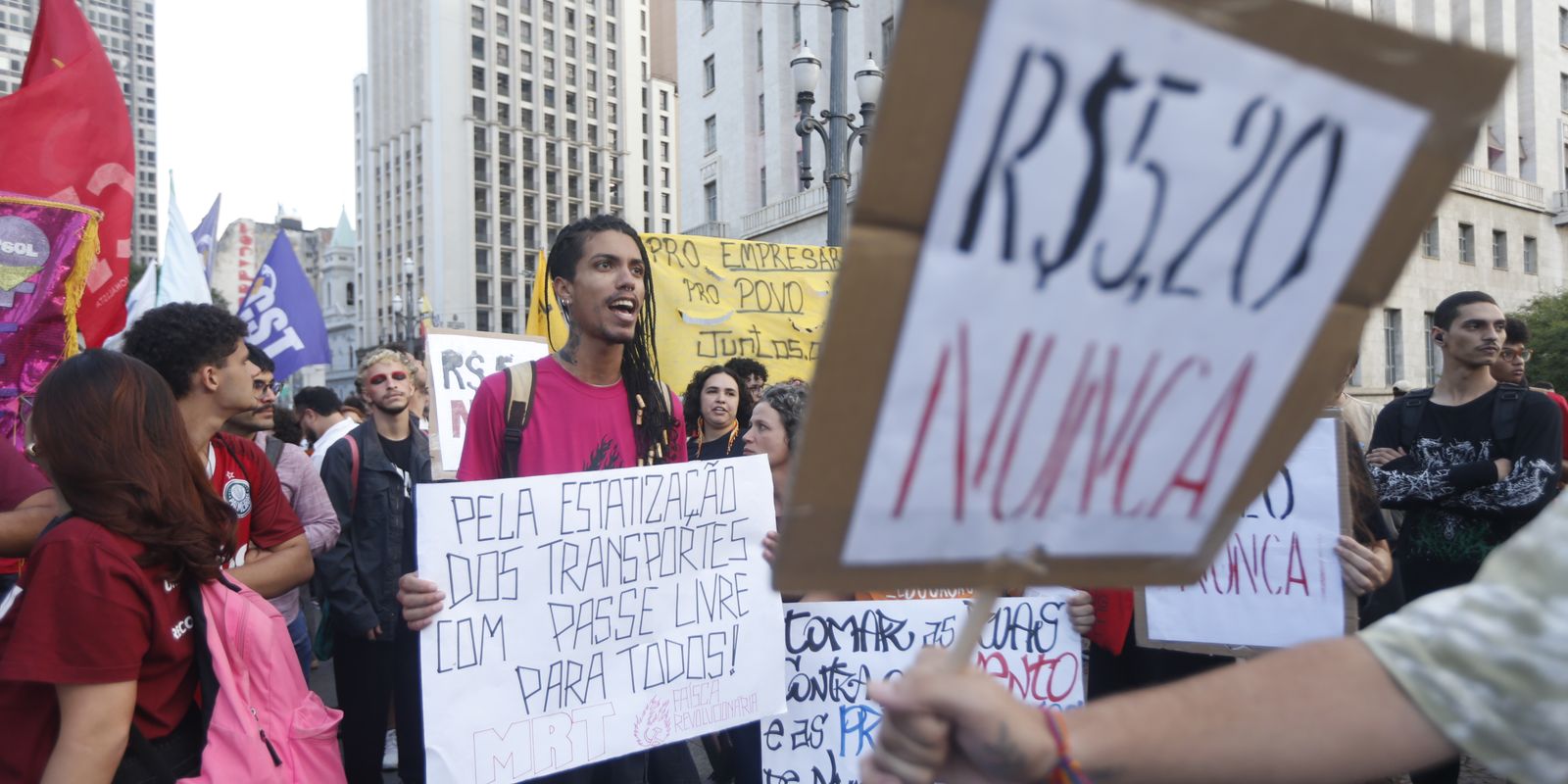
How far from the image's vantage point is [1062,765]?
997 mm

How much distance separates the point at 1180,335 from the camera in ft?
3.00

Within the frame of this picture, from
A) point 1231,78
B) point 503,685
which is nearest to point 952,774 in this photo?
point 1231,78

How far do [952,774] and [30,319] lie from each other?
3.79 meters

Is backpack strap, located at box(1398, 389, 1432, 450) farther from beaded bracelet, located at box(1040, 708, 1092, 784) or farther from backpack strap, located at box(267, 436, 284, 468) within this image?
backpack strap, located at box(267, 436, 284, 468)


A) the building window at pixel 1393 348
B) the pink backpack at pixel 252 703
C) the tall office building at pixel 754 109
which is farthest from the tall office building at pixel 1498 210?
Result: the pink backpack at pixel 252 703

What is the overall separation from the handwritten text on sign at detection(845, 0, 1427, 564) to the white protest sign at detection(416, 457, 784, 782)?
1727 mm

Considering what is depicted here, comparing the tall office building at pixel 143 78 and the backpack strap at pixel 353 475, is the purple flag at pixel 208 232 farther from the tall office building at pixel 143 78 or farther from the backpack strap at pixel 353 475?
the tall office building at pixel 143 78

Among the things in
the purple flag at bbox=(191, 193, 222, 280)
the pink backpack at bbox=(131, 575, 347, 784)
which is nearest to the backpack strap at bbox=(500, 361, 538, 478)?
the pink backpack at bbox=(131, 575, 347, 784)

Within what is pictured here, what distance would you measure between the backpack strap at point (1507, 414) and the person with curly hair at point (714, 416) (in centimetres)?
329

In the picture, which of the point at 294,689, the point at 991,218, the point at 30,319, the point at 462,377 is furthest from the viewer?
the point at 462,377

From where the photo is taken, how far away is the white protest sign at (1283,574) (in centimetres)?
252

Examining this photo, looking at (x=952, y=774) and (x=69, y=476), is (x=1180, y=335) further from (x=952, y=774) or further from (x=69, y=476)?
(x=69, y=476)

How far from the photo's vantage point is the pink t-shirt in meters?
2.57

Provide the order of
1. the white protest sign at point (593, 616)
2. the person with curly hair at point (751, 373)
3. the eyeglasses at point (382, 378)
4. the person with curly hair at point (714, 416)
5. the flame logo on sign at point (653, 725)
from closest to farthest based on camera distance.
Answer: the white protest sign at point (593, 616)
the flame logo on sign at point (653, 725)
the eyeglasses at point (382, 378)
the person with curly hair at point (714, 416)
the person with curly hair at point (751, 373)
